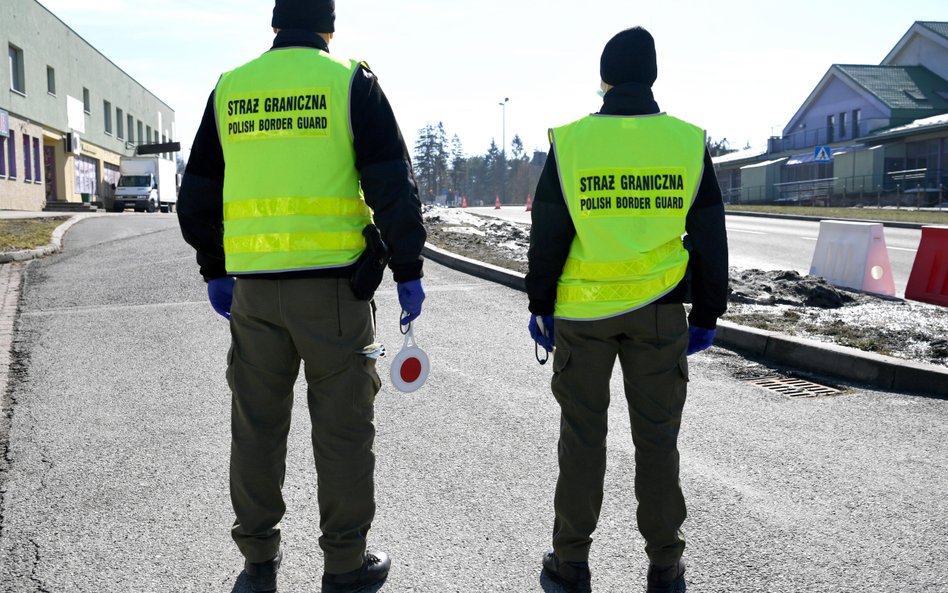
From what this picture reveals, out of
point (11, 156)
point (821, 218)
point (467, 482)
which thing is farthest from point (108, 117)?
point (467, 482)

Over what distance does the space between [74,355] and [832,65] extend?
51.7 metres

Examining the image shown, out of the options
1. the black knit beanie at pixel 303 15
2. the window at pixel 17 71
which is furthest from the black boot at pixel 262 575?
the window at pixel 17 71

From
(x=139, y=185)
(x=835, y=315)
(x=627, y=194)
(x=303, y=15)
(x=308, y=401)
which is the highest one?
(x=139, y=185)

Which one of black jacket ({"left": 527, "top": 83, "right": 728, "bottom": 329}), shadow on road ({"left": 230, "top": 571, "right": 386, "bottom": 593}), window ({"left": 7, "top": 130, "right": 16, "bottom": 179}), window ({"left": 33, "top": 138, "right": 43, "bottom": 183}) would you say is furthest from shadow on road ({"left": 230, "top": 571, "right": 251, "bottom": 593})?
window ({"left": 33, "top": 138, "right": 43, "bottom": 183})

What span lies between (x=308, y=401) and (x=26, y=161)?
38.7 metres

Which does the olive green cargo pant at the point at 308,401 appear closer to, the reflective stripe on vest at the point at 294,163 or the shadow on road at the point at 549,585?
the reflective stripe on vest at the point at 294,163

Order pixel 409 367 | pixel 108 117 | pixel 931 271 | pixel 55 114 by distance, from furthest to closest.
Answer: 1. pixel 108 117
2. pixel 55 114
3. pixel 931 271
4. pixel 409 367

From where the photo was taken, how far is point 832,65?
50.0 meters

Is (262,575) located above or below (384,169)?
below

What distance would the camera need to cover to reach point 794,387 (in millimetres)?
6047

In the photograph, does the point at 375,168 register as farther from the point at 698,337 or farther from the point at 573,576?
the point at 573,576

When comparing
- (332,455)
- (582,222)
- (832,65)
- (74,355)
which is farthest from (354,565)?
(832,65)

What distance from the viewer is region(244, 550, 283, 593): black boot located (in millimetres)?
2990

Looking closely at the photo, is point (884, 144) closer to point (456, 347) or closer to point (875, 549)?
point (456, 347)
